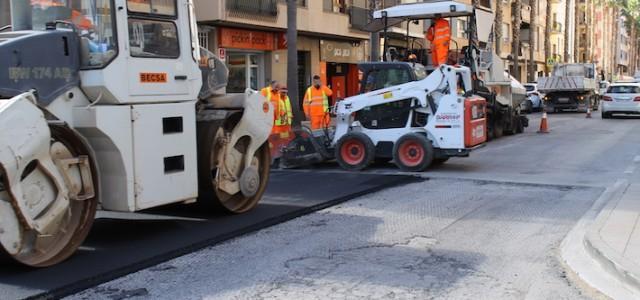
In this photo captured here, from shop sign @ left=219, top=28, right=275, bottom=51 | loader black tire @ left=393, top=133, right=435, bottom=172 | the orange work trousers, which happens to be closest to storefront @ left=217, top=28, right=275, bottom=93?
shop sign @ left=219, top=28, right=275, bottom=51

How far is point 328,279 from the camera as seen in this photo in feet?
18.3

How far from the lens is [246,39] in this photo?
79.3 ft

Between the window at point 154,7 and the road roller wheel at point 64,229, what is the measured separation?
1395 mm

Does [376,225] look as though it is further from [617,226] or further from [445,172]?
[445,172]

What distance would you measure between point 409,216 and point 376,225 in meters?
0.66

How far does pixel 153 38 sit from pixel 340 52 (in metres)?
24.2

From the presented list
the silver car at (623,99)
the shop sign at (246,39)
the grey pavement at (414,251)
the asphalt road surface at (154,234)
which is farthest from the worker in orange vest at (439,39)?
the silver car at (623,99)

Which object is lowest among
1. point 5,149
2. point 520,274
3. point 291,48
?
point 520,274

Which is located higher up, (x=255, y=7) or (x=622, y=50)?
(x=622, y=50)

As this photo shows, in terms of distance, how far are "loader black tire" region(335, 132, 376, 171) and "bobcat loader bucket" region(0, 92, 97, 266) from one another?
6.87 metres

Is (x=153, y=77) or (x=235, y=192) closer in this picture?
(x=153, y=77)

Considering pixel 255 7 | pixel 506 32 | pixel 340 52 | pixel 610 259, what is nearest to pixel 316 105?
pixel 255 7

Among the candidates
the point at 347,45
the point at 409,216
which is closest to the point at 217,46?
the point at 347,45

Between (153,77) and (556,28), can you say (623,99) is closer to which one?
(153,77)
